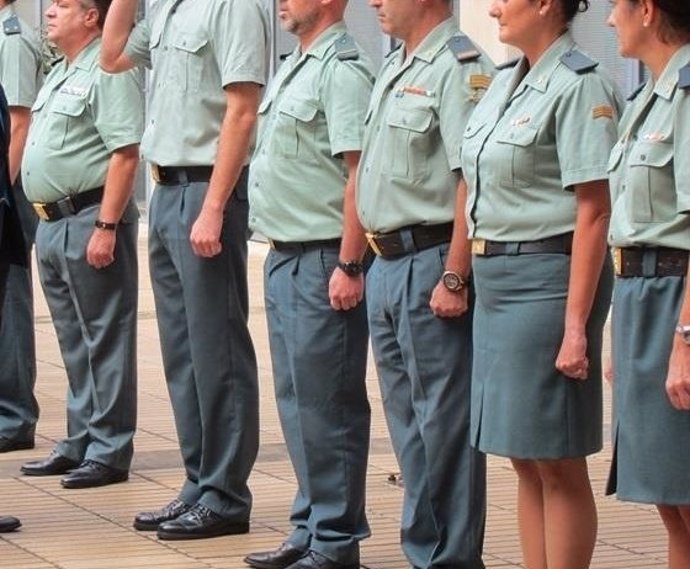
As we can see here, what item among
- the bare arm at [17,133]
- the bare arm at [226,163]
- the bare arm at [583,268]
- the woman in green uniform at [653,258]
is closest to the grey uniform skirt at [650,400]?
the woman in green uniform at [653,258]

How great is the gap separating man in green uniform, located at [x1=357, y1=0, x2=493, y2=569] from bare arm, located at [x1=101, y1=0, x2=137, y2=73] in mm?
1778

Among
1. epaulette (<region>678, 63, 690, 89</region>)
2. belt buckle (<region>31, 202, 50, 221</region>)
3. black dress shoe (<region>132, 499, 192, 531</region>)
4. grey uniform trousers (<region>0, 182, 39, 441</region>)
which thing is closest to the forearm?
belt buckle (<region>31, 202, 50, 221</region>)

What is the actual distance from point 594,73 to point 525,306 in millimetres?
637

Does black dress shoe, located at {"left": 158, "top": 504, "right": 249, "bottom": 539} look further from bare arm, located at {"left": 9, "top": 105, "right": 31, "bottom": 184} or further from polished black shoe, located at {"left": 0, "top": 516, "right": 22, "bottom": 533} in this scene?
bare arm, located at {"left": 9, "top": 105, "right": 31, "bottom": 184}

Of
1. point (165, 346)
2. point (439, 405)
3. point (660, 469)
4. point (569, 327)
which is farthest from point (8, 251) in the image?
point (660, 469)

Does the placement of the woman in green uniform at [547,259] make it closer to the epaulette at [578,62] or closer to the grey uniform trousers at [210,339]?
the epaulette at [578,62]

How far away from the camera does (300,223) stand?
20.6 feet

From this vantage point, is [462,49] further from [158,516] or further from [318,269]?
[158,516]

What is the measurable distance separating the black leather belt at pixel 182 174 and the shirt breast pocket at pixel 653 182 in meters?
2.40

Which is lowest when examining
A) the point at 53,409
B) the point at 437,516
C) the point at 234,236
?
the point at 53,409

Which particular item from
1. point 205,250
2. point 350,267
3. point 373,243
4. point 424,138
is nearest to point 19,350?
point 205,250

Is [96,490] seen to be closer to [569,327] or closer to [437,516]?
Result: [437,516]

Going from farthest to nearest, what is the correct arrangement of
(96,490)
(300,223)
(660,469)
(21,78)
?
(21,78) < (96,490) < (300,223) < (660,469)

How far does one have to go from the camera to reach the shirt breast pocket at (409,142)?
5.78 metres
